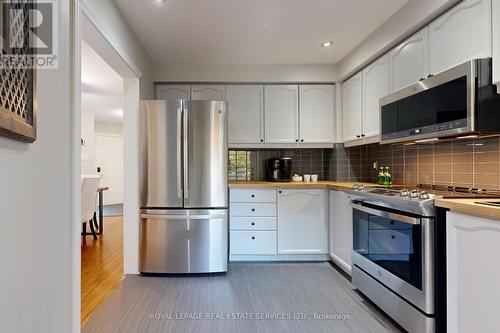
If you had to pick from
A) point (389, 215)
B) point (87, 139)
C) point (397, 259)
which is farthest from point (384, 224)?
point (87, 139)

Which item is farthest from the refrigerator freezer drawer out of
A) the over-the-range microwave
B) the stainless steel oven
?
the over-the-range microwave

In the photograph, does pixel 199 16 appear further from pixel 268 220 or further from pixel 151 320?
pixel 151 320

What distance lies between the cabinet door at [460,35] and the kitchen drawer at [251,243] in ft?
7.43

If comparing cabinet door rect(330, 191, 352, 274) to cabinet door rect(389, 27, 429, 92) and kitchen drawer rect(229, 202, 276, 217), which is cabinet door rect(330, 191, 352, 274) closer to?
kitchen drawer rect(229, 202, 276, 217)

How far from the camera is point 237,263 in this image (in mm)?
3506

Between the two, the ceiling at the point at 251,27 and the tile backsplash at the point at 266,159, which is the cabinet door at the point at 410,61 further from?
the tile backsplash at the point at 266,159

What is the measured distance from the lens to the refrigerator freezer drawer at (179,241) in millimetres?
3029

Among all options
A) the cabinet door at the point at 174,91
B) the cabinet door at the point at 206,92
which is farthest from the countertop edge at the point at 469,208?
the cabinet door at the point at 174,91

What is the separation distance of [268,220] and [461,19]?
2.44 meters

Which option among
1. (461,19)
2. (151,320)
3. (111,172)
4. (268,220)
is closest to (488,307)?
(461,19)

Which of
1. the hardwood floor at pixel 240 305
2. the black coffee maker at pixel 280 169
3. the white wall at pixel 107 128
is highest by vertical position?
the white wall at pixel 107 128

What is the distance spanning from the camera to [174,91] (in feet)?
12.3

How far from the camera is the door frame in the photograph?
1657 mm

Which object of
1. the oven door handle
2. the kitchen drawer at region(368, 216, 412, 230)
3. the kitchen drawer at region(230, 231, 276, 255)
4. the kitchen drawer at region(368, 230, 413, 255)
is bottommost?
the kitchen drawer at region(230, 231, 276, 255)
